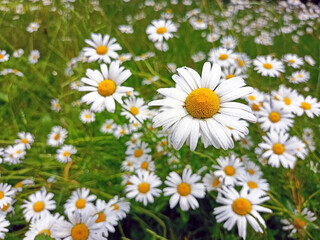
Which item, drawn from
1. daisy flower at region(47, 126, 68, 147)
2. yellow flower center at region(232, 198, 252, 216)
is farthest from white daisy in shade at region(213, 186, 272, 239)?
daisy flower at region(47, 126, 68, 147)

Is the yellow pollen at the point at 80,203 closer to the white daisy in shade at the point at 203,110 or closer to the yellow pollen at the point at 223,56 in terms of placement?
the white daisy in shade at the point at 203,110

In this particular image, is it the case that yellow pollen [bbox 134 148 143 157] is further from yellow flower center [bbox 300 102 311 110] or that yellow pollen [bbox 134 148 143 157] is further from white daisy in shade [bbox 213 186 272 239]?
yellow flower center [bbox 300 102 311 110]

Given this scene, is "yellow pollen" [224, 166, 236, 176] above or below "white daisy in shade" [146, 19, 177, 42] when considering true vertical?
below

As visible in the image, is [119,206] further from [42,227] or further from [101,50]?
[101,50]

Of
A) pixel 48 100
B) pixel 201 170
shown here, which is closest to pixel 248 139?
pixel 201 170

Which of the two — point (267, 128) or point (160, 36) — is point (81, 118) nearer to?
point (160, 36)

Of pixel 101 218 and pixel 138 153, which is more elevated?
pixel 138 153

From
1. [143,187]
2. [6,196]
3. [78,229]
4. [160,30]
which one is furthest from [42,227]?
[160,30]
